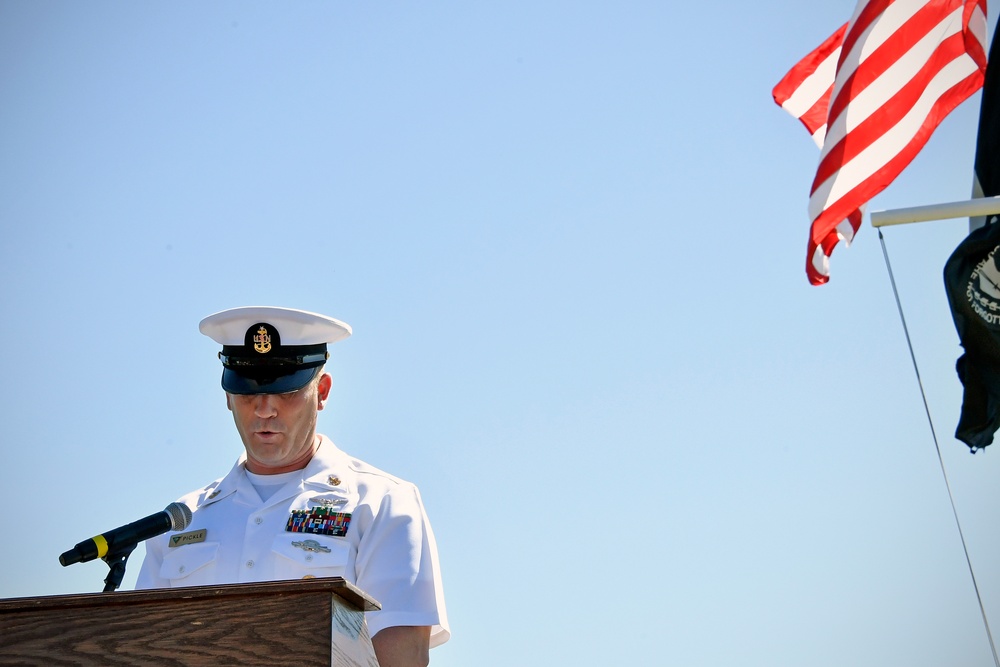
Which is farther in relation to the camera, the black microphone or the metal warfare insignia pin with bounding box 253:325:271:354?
the metal warfare insignia pin with bounding box 253:325:271:354

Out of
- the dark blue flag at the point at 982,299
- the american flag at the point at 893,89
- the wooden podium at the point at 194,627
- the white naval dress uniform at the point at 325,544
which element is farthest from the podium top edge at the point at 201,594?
the american flag at the point at 893,89

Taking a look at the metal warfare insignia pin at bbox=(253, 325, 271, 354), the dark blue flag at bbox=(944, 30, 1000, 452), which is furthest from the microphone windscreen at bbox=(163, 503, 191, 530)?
the dark blue flag at bbox=(944, 30, 1000, 452)

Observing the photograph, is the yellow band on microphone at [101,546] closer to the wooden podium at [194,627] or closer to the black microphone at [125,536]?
the black microphone at [125,536]

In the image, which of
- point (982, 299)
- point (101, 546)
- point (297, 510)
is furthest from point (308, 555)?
point (982, 299)

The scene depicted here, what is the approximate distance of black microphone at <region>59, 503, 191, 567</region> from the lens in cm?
291

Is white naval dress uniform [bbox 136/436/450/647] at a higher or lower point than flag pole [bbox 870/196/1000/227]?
lower

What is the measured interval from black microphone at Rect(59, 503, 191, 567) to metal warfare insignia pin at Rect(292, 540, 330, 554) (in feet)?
2.65

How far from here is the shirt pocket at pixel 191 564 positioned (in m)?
4.01

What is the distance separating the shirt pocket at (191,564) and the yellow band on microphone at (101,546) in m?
1.07

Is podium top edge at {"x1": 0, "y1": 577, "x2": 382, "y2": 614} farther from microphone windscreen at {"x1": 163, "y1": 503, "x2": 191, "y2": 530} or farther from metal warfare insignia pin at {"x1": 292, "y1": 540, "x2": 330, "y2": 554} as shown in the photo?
metal warfare insignia pin at {"x1": 292, "y1": 540, "x2": 330, "y2": 554}

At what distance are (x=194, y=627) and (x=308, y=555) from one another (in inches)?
64.8

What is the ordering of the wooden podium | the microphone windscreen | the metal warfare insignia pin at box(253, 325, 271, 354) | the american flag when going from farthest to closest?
1. the american flag
2. the metal warfare insignia pin at box(253, 325, 271, 354)
3. the microphone windscreen
4. the wooden podium

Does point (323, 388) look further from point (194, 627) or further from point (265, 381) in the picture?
point (194, 627)

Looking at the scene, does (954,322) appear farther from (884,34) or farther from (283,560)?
(283,560)
